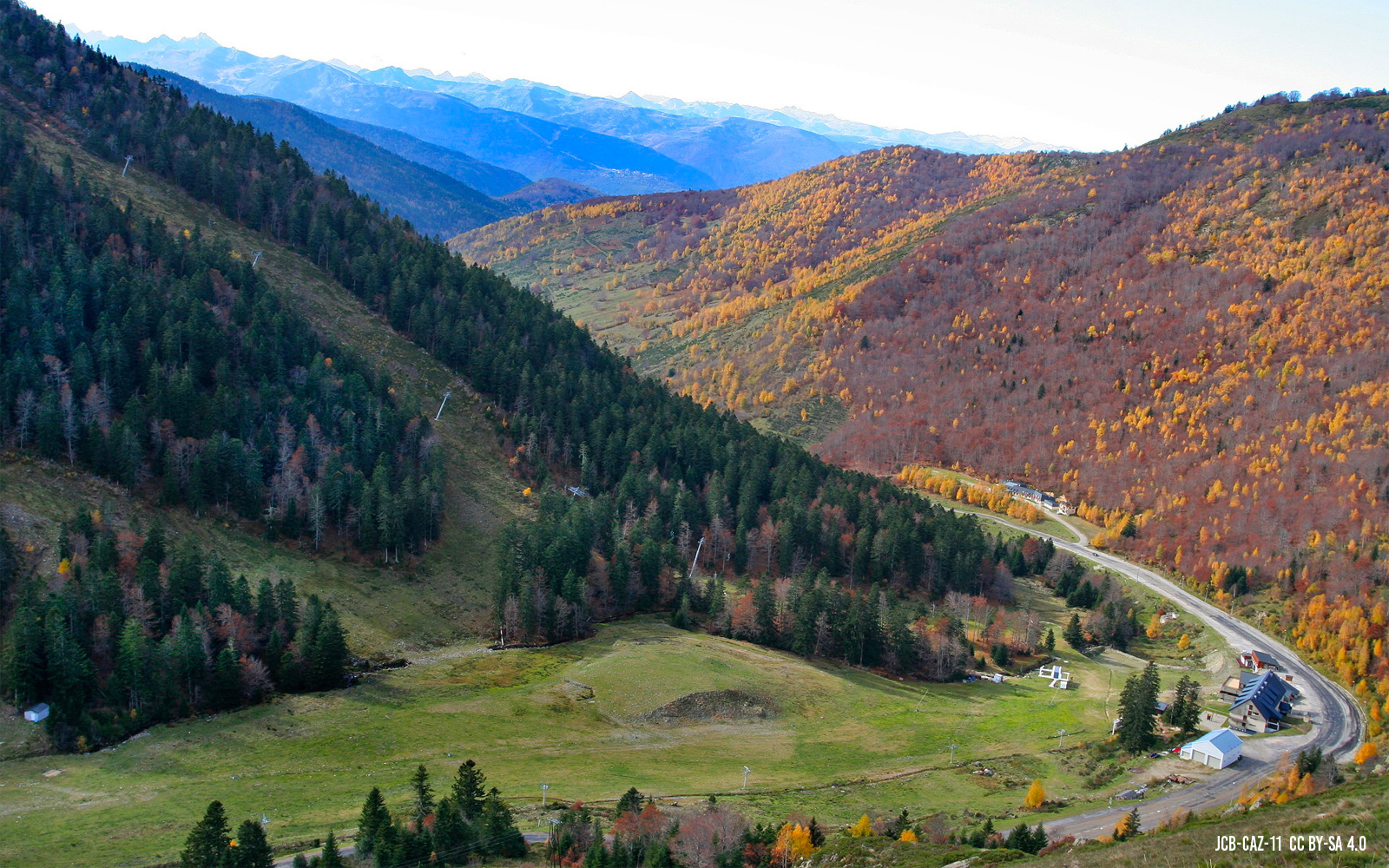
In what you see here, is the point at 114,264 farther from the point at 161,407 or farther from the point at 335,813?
the point at 335,813

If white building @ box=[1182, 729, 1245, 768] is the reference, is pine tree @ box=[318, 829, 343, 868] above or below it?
below

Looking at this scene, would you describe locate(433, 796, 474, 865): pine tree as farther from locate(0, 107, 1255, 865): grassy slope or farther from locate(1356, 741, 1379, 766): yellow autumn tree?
locate(1356, 741, 1379, 766): yellow autumn tree

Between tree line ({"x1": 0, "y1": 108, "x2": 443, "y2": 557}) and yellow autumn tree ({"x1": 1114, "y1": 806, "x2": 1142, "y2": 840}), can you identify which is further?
tree line ({"x1": 0, "y1": 108, "x2": 443, "y2": 557})

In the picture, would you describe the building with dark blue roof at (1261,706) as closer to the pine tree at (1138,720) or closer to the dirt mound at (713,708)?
the pine tree at (1138,720)

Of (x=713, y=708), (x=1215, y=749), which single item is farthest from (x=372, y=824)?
(x=1215, y=749)

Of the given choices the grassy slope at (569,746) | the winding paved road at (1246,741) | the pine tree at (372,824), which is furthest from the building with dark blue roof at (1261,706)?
the pine tree at (372,824)

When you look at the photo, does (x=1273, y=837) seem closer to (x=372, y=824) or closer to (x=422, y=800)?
(x=422, y=800)

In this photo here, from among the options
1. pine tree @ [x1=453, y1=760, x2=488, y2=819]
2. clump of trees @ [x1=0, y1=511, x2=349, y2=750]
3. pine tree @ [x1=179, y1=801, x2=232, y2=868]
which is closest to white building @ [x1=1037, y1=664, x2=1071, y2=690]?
pine tree @ [x1=453, y1=760, x2=488, y2=819]
